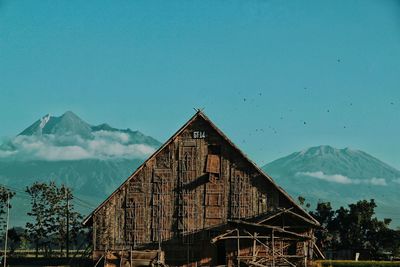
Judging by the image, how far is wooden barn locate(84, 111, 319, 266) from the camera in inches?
1937

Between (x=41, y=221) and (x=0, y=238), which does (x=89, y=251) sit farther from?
(x=0, y=238)

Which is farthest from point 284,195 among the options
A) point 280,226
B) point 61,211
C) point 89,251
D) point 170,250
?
point 61,211

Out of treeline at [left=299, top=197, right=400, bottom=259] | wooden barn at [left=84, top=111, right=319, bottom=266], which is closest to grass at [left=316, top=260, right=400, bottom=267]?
wooden barn at [left=84, top=111, right=319, bottom=266]

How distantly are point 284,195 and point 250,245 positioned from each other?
421cm

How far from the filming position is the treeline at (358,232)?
7062cm

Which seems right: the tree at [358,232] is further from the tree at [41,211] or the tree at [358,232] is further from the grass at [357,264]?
the tree at [41,211]

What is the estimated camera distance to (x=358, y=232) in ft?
240

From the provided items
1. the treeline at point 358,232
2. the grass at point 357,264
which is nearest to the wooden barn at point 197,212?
the grass at point 357,264

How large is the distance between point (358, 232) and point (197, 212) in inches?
1105

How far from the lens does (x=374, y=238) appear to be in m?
71.5

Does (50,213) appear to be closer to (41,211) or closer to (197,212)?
(41,211)

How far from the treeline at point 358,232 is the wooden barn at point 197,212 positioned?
21457 millimetres

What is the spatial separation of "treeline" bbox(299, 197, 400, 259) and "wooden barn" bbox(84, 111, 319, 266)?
70.4ft

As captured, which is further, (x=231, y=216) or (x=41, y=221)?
(x=41, y=221)
